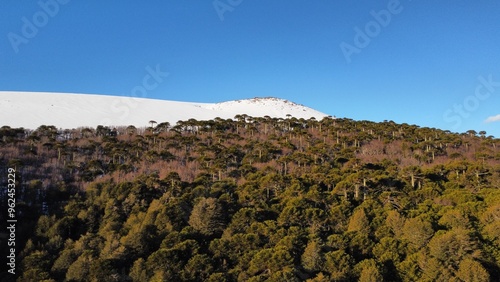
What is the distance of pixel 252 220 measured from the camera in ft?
70.4

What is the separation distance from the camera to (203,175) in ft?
103

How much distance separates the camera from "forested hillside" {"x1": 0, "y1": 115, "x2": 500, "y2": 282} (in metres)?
16.6

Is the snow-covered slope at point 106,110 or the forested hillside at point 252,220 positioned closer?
the forested hillside at point 252,220

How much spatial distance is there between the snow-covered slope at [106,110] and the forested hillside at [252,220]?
2788 centimetres

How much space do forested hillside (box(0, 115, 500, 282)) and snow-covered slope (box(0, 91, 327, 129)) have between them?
91.5ft

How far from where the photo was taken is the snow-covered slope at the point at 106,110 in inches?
2485

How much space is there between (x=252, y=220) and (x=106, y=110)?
64.8m

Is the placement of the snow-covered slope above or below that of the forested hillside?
above

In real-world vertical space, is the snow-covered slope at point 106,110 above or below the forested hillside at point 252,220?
above

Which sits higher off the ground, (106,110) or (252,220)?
(106,110)

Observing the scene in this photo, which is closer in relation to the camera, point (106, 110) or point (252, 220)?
point (252, 220)

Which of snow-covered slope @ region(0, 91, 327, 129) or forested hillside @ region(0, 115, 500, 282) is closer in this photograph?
forested hillside @ region(0, 115, 500, 282)

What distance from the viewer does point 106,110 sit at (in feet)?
251

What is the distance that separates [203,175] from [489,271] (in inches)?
863
